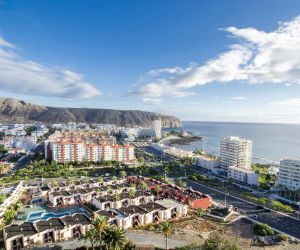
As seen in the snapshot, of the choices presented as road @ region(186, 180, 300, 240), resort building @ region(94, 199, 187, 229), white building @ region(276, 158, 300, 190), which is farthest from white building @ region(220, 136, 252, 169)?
resort building @ region(94, 199, 187, 229)

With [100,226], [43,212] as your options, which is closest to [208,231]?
[100,226]

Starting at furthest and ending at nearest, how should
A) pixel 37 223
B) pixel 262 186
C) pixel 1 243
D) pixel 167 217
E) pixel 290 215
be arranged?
pixel 262 186 < pixel 290 215 < pixel 167 217 < pixel 37 223 < pixel 1 243

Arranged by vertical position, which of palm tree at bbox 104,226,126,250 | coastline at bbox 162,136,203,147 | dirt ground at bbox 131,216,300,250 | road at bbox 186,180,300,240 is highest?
palm tree at bbox 104,226,126,250

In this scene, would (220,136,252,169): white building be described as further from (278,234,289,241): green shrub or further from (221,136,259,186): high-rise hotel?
(278,234,289,241): green shrub

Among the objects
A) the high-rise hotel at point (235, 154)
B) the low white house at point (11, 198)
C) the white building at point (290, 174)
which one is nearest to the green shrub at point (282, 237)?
the white building at point (290, 174)

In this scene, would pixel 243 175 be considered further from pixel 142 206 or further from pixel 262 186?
pixel 142 206

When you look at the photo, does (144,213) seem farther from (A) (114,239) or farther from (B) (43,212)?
(B) (43,212)

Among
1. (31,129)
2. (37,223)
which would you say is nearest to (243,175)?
(37,223)
